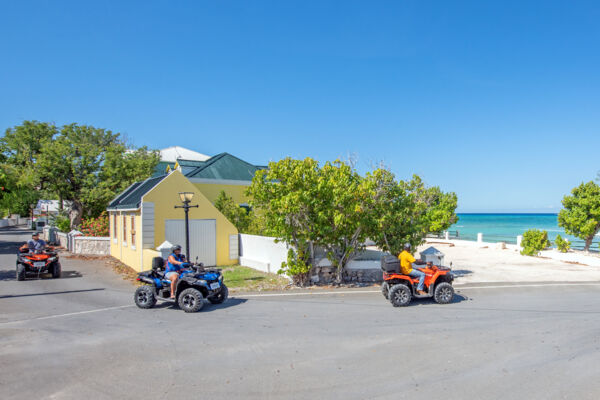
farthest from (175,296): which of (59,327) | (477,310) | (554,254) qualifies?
(554,254)

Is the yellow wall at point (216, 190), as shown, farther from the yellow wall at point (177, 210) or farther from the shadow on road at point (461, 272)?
the shadow on road at point (461, 272)

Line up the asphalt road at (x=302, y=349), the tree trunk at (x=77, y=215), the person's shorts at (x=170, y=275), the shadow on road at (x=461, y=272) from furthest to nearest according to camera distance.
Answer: the tree trunk at (x=77, y=215)
the shadow on road at (x=461, y=272)
the person's shorts at (x=170, y=275)
the asphalt road at (x=302, y=349)

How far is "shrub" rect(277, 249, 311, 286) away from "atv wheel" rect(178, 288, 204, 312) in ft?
13.3

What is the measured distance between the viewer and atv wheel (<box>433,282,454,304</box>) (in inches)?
403

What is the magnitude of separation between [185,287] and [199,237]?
295 inches

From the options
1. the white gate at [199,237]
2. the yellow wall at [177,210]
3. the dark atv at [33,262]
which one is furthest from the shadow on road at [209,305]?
the dark atv at [33,262]

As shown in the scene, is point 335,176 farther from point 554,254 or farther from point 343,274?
point 554,254

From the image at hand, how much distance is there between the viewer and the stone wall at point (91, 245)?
2197 cm

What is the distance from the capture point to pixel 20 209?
2662 inches

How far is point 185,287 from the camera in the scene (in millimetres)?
9594

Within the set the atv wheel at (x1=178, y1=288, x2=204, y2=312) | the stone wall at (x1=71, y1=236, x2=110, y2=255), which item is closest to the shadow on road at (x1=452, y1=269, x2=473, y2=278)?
the atv wheel at (x1=178, y1=288, x2=204, y2=312)

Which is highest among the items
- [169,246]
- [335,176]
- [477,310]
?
[335,176]

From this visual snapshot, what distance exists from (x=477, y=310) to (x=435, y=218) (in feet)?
75.6

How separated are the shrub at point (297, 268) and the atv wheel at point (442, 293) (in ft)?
14.3
